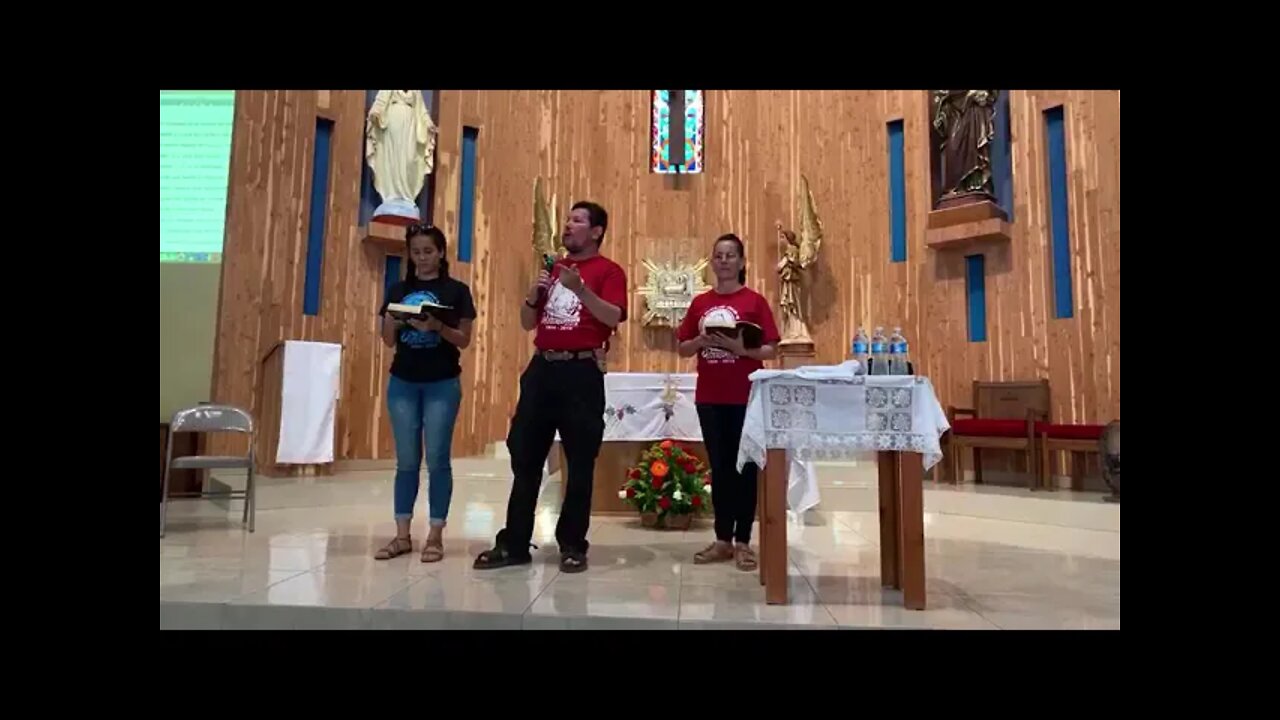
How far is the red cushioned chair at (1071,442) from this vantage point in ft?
16.4

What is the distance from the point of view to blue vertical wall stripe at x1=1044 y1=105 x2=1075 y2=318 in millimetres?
6137

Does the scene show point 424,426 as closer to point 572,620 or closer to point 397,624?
point 397,624

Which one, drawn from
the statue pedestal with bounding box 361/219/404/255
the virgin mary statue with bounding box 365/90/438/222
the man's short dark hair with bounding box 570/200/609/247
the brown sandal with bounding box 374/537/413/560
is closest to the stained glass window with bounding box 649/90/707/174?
the virgin mary statue with bounding box 365/90/438/222

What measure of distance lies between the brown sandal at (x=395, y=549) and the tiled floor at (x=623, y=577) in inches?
2.0

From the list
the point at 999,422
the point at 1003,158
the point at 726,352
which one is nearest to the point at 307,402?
the point at 726,352

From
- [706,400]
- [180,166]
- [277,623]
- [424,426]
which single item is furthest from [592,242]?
[180,166]

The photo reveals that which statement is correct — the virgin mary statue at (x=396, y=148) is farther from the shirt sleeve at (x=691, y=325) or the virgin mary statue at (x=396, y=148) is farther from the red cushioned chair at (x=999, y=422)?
the red cushioned chair at (x=999, y=422)

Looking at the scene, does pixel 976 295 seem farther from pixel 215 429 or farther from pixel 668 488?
pixel 215 429

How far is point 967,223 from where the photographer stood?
6.55 m

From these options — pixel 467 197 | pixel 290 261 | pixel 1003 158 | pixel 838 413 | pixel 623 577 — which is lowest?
pixel 623 577

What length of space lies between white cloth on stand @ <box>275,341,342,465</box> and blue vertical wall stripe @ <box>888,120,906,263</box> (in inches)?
213

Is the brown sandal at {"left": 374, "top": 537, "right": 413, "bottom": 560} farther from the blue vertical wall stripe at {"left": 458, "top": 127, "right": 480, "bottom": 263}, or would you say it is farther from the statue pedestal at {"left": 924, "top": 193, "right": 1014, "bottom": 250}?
the statue pedestal at {"left": 924, "top": 193, "right": 1014, "bottom": 250}

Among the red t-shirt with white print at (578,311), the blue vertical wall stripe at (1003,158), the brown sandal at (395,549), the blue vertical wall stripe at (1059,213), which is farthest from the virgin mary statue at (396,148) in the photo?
the blue vertical wall stripe at (1059,213)

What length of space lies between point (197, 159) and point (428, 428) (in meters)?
4.44
